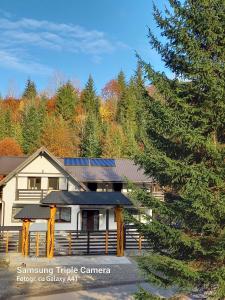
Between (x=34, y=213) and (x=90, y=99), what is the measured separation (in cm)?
6086

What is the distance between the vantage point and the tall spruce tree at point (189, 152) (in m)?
9.16

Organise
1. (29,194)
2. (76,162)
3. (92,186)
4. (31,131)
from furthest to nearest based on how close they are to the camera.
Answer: (31,131) → (76,162) → (92,186) → (29,194)

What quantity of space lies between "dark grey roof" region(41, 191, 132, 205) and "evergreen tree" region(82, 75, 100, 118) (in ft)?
176

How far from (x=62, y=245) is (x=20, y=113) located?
61463 mm

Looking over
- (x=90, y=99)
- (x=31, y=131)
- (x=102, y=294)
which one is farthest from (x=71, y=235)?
(x=90, y=99)

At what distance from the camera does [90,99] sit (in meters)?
81.6

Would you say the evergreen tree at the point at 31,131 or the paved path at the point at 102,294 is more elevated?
the evergreen tree at the point at 31,131

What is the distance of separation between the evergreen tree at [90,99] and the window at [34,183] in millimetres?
43743

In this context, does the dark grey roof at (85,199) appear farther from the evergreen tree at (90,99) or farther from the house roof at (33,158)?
the evergreen tree at (90,99)

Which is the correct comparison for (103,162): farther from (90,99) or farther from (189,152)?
(90,99)

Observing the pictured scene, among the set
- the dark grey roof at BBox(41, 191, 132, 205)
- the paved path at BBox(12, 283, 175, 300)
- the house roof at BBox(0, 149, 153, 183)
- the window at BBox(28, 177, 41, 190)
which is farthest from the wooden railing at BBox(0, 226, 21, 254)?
the house roof at BBox(0, 149, 153, 183)

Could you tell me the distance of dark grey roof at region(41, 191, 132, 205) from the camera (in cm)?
2356

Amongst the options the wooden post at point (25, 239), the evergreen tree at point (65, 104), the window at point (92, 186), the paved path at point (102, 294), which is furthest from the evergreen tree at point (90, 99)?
the paved path at point (102, 294)

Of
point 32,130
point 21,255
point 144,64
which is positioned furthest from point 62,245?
point 32,130
